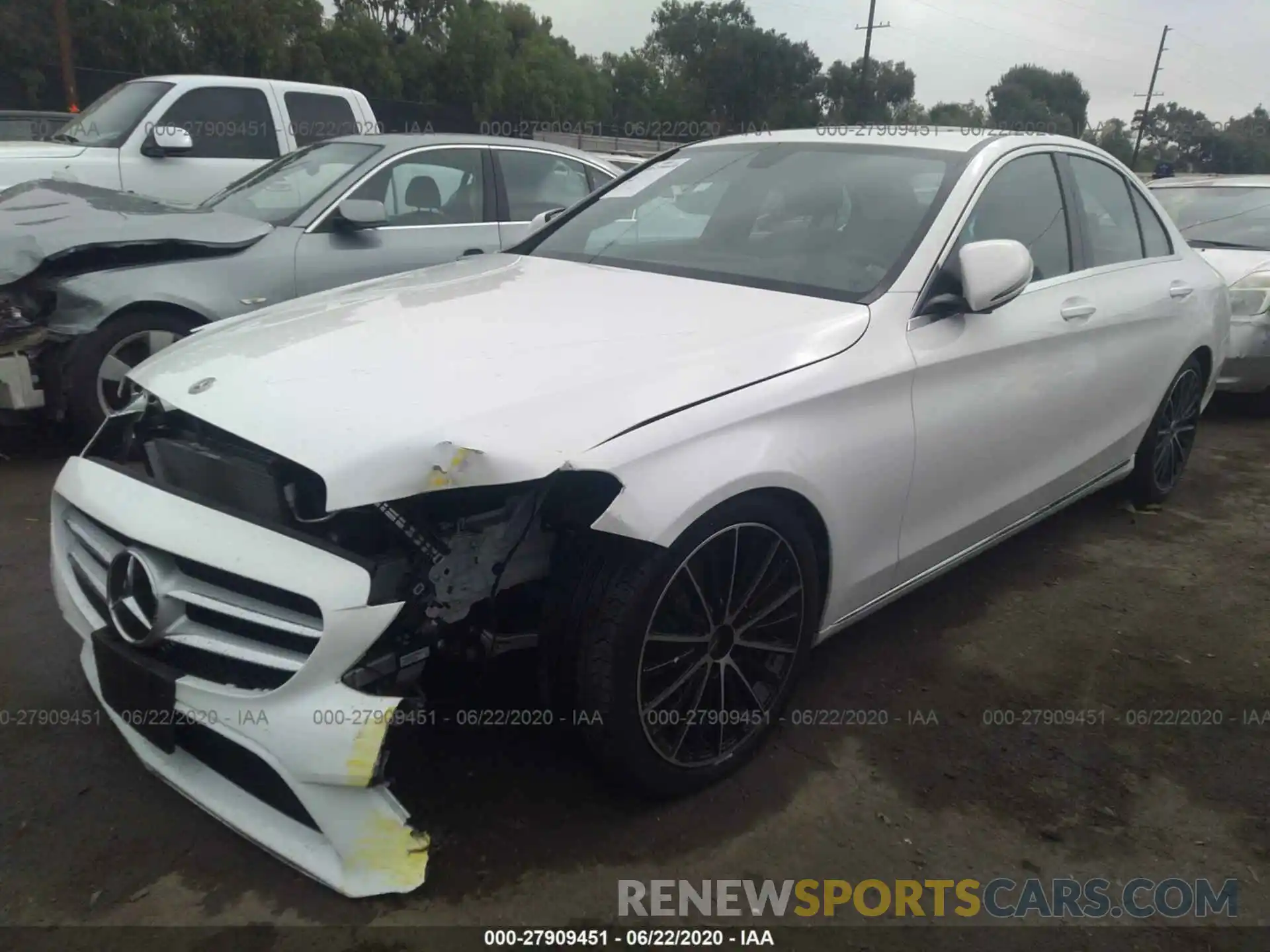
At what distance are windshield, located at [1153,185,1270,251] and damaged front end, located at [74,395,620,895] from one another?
21.5 ft

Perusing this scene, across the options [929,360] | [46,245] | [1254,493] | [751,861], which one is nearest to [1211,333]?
[1254,493]

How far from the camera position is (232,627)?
1949mm

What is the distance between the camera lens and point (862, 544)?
258cm

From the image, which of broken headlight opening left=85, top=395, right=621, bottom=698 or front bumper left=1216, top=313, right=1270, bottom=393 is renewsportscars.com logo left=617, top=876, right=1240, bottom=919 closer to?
broken headlight opening left=85, top=395, right=621, bottom=698

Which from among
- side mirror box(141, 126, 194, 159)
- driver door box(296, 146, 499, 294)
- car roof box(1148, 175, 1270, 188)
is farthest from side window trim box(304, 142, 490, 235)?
car roof box(1148, 175, 1270, 188)

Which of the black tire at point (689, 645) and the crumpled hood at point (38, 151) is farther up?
the crumpled hood at point (38, 151)

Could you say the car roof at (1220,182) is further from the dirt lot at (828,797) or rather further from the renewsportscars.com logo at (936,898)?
the renewsportscars.com logo at (936,898)

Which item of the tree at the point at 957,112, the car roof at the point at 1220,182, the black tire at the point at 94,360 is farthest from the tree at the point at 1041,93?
the black tire at the point at 94,360

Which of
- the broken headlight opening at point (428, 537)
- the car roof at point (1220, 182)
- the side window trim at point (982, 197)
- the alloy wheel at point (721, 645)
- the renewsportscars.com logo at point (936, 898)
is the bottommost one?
the renewsportscars.com logo at point (936, 898)

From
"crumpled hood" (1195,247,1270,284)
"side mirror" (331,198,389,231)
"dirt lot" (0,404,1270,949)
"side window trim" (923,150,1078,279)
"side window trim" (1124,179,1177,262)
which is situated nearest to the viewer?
"dirt lot" (0,404,1270,949)

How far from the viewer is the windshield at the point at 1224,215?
6.93 meters

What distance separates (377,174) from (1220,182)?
22.1ft

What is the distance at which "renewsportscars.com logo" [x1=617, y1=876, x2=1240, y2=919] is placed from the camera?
206 centimetres

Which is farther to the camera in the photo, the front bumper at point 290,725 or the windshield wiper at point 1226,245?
the windshield wiper at point 1226,245
